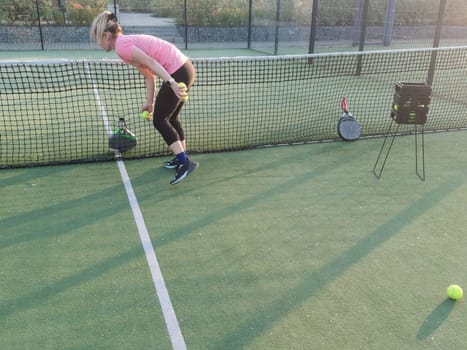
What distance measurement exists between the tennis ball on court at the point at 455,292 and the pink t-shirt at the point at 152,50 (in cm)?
355

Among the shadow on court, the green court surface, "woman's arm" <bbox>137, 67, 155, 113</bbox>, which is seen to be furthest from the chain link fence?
the shadow on court

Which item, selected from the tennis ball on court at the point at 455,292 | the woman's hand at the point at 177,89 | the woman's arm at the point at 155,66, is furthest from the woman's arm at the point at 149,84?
the tennis ball on court at the point at 455,292

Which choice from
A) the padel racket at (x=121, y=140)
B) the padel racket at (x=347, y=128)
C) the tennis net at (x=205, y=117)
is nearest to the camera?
the padel racket at (x=121, y=140)

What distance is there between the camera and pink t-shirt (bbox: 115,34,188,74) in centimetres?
471

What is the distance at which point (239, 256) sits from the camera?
3994 mm

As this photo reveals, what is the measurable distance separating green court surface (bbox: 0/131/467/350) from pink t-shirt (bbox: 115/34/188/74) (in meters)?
1.43

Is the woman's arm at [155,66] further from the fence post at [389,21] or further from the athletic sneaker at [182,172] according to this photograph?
the fence post at [389,21]

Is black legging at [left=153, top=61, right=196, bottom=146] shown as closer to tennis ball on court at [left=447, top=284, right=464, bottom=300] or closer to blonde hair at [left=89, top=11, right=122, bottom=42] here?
blonde hair at [left=89, top=11, right=122, bottom=42]

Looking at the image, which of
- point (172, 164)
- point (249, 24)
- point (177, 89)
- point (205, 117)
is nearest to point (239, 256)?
point (177, 89)

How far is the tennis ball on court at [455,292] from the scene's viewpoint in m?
3.43

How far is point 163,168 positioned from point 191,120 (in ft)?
8.31

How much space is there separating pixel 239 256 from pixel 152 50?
2487 mm

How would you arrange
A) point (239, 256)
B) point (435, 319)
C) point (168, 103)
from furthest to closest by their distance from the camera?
point (168, 103) < point (239, 256) < point (435, 319)

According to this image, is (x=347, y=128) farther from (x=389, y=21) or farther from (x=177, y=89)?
(x=389, y=21)
